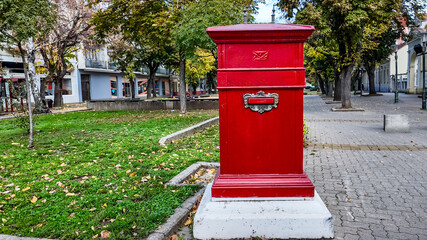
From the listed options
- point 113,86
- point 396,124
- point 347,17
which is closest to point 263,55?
point 396,124

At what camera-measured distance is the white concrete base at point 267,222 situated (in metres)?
3.02

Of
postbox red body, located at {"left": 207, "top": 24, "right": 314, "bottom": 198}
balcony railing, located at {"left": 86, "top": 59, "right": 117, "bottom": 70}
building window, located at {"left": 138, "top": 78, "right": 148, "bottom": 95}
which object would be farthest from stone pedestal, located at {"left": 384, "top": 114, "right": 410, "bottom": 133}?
building window, located at {"left": 138, "top": 78, "right": 148, "bottom": 95}

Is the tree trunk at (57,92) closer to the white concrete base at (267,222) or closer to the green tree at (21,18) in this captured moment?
the green tree at (21,18)

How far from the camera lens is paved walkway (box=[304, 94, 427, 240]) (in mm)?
3383

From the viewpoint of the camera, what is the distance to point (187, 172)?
5.32 meters

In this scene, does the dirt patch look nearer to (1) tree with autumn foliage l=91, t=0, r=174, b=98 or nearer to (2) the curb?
(2) the curb

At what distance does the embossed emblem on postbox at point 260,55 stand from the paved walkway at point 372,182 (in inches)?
71.1

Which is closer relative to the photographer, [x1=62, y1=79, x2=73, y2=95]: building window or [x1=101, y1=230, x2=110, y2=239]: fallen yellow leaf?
[x1=101, y1=230, x2=110, y2=239]: fallen yellow leaf

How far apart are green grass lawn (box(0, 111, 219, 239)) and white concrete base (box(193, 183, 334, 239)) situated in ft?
2.03

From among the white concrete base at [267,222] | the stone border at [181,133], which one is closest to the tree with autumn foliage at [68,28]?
the stone border at [181,133]

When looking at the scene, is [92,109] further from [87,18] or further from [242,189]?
[242,189]

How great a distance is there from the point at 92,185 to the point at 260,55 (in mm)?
3099

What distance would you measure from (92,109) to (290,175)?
71.3 feet

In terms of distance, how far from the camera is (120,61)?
34094 millimetres
